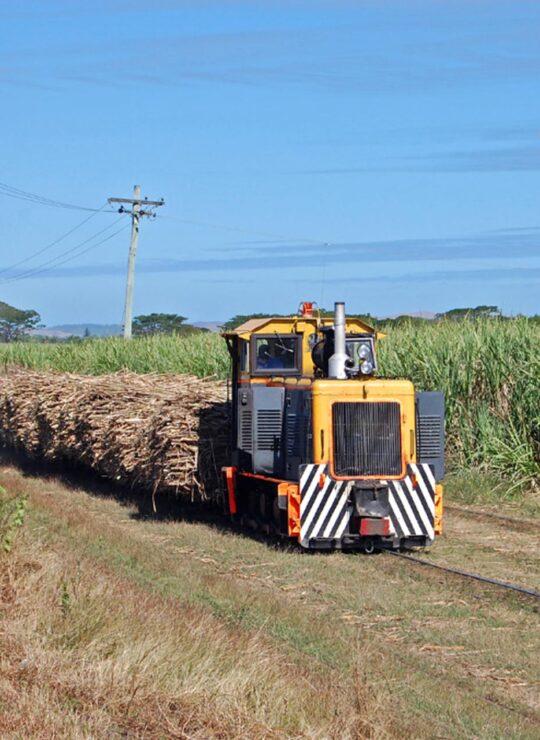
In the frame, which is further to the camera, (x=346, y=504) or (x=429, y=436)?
(x=429, y=436)

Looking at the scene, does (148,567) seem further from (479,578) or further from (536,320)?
(536,320)

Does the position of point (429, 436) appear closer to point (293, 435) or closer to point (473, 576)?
point (293, 435)

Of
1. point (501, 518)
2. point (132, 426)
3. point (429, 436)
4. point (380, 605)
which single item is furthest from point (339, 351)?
point (132, 426)

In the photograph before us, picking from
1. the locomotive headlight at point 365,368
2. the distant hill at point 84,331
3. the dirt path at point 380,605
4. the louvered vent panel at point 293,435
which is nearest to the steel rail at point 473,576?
the dirt path at point 380,605

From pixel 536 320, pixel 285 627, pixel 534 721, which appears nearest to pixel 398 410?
pixel 285 627

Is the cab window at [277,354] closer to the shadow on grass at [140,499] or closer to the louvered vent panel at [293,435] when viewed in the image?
the louvered vent panel at [293,435]

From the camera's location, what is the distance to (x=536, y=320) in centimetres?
2369

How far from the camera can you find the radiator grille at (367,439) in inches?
549

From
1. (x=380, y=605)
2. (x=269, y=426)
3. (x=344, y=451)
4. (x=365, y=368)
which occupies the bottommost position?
(x=380, y=605)

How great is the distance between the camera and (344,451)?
551 inches

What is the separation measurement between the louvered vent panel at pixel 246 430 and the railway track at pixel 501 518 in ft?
13.5

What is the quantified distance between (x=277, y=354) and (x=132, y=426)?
3.30 metres

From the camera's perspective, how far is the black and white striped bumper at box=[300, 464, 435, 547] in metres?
13.9

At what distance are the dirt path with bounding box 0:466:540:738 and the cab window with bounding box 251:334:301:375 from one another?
2302 mm
